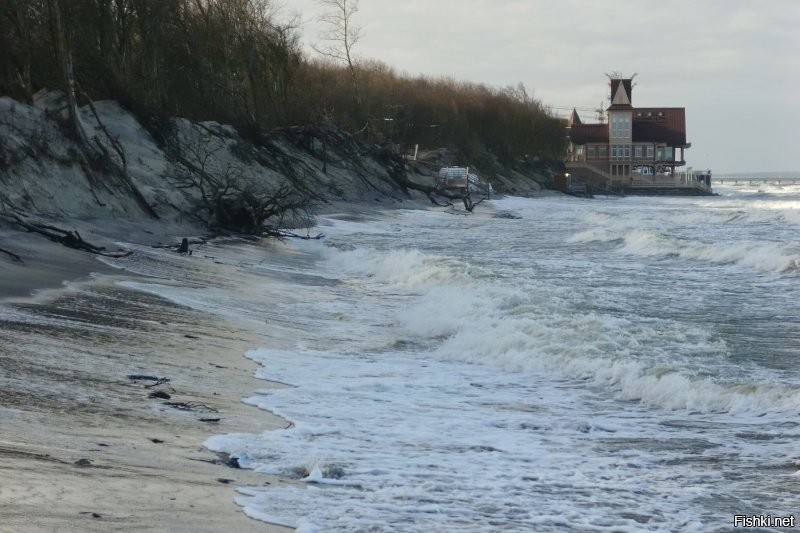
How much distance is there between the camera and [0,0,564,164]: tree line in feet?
94.2

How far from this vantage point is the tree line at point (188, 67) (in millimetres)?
28719

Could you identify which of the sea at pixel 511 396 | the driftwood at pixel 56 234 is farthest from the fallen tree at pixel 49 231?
the sea at pixel 511 396

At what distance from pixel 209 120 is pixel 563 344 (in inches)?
1264

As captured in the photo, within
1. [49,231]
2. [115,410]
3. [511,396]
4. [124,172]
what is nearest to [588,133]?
[124,172]

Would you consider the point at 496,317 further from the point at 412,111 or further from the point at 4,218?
the point at 412,111

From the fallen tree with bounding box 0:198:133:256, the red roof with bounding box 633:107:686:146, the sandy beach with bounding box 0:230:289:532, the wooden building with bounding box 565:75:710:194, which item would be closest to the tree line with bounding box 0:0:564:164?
the fallen tree with bounding box 0:198:133:256

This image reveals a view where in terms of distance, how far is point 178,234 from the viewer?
24.4 m

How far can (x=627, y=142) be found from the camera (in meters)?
128

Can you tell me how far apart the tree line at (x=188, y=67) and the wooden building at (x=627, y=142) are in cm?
4166

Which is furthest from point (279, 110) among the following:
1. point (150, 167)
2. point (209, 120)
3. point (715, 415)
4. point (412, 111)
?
point (715, 415)

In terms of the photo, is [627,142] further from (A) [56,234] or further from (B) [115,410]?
(B) [115,410]

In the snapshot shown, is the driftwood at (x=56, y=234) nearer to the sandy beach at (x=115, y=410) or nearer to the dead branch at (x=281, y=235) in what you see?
the sandy beach at (x=115, y=410)

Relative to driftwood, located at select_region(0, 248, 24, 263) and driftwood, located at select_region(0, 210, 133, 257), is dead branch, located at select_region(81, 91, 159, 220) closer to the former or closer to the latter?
driftwood, located at select_region(0, 210, 133, 257)

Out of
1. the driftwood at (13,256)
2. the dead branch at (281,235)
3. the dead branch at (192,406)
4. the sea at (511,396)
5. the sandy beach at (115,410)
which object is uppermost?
the driftwood at (13,256)
